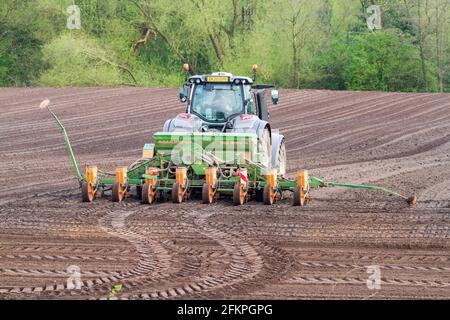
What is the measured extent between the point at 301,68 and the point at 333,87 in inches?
71.3

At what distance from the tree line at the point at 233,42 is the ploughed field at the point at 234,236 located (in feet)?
76.0

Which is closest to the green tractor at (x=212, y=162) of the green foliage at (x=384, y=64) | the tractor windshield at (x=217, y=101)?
the tractor windshield at (x=217, y=101)

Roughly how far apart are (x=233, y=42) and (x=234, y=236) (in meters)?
40.0

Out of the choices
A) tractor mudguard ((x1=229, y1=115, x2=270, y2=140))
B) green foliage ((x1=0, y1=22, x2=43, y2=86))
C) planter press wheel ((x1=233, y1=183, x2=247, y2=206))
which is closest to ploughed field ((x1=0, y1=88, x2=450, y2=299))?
planter press wheel ((x1=233, y1=183, x2=247, y2=206))

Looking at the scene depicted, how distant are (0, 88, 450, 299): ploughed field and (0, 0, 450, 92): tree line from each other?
912 inches

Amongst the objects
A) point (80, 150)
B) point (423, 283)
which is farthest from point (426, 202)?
point (80, 150)

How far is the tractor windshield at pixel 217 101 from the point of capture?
19.3 m

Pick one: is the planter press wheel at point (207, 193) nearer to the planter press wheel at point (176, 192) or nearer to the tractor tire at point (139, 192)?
the planter press wheel at point (176, 192)

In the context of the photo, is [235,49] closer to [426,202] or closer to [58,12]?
[58,12]

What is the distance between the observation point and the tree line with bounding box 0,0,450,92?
170ft

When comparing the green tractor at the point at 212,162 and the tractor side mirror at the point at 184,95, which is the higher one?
the tractor side mirror at the point at 184,95

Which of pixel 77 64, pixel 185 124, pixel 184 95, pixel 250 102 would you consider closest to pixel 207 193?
A: pixel 185 124

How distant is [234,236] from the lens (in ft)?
48.1
